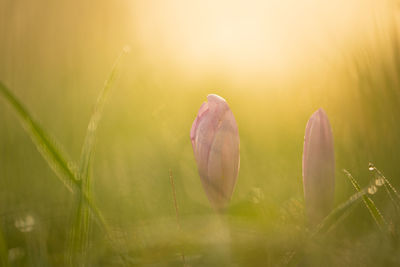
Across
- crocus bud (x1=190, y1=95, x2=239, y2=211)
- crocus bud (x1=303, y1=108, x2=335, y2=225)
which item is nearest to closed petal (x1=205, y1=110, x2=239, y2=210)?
crocus bud (x1=190, y1=95, x2=239, y2=211)

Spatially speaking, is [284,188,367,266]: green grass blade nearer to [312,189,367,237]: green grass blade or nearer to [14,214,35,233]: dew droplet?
[312,189,367,237]: green grass blade

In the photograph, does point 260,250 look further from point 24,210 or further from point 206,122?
point 24,210

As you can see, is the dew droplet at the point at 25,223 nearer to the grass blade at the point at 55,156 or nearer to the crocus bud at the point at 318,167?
the grass blade at the point at 55,156

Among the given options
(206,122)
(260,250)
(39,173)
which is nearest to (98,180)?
(39,173)

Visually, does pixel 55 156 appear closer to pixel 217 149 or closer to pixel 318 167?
pixel 217 149

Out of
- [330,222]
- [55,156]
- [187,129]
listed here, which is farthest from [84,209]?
[187,129]
